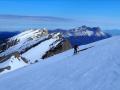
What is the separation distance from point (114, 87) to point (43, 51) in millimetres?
140662

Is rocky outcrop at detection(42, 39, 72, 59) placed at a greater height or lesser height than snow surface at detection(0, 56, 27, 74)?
lesser

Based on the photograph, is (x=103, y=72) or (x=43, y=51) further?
(x=43, y=51)

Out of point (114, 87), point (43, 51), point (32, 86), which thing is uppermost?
point (114, 87)

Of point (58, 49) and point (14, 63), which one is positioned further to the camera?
point (58, 49)

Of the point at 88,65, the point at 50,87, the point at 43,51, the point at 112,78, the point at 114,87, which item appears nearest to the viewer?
the point at 114,87

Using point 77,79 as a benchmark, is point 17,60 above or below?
below

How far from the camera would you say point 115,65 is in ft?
75.7

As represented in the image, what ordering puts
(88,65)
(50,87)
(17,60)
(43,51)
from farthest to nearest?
Answer: (43,51)
(17,60)
(88,65)
(50,87)

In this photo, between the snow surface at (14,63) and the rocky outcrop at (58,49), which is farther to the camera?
the rocky outcrop at (58,49)

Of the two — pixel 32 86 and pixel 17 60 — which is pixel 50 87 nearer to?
pixel 32 86

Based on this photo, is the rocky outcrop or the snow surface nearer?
the snow surface

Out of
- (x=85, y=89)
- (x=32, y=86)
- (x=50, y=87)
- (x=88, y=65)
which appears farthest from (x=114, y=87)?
(x=88, y=65)

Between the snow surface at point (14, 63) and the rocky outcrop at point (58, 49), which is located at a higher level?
the snow surface at point (14, 63)

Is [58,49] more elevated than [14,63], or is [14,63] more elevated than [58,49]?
[14,63]
